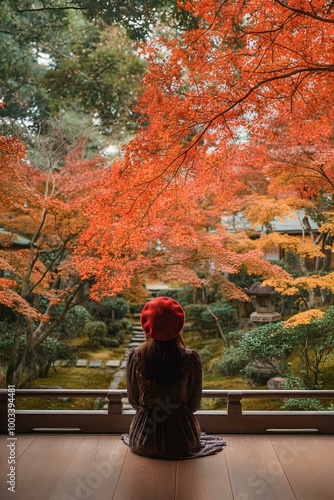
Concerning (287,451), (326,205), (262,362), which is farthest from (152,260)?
(287,451)

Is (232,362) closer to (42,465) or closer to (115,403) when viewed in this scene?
(115,403)

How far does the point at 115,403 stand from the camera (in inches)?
152

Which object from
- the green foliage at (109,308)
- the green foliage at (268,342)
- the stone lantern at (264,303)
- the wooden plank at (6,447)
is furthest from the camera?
the green foliage at (109,308)

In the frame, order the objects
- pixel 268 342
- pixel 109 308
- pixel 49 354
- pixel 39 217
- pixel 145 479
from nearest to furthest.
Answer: pixel 145 479, pixel 268 342, pixel 39 217, pixel 49 354, pixel 109 308

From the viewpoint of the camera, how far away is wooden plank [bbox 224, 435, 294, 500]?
2764mm

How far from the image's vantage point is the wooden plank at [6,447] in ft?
10.3

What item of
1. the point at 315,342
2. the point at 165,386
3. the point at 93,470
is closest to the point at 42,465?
the point at 93,470

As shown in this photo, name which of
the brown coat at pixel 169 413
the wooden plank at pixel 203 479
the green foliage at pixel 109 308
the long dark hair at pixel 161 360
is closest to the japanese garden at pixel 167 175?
the green foliage at pixel 109 308

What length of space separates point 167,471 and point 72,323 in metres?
5.04

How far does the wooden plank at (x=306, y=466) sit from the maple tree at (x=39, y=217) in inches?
127

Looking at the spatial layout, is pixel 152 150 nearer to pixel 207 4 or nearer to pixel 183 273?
pixel 207 4

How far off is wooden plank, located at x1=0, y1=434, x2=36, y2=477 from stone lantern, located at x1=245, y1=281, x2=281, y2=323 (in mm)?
4334

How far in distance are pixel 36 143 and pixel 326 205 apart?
4308mm

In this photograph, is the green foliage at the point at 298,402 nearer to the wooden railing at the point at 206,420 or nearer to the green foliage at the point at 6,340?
the wooden railing at the point at 206,420
